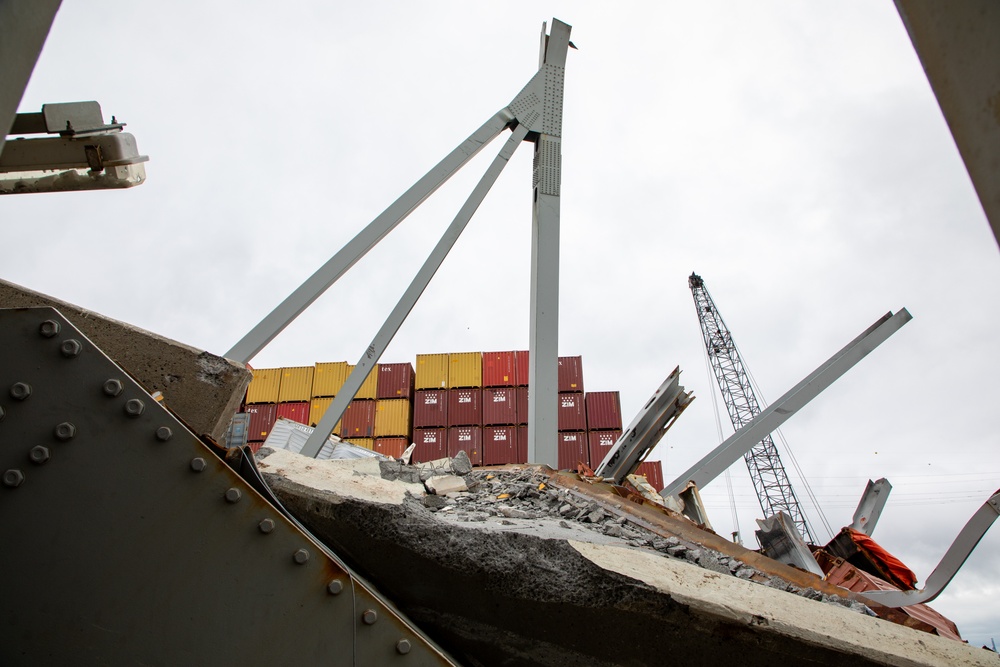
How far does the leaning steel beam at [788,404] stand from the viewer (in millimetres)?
6477

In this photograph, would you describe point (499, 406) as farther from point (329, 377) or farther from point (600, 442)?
point (329, 377)

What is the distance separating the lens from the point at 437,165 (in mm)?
6949

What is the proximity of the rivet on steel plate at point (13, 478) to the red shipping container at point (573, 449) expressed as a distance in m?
16.9

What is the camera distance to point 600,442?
17750mm

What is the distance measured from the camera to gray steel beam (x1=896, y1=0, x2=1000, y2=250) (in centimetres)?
71

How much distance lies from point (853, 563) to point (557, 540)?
517 cm

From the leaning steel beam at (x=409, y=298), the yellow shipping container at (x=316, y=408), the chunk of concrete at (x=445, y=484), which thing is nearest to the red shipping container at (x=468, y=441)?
the yellow shipping container at (x=316, y=408)

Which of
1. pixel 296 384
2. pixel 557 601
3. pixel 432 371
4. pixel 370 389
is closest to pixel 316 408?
pixel 296 384

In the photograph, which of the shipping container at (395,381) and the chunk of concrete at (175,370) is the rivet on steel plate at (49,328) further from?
the shipping container at (395,381)

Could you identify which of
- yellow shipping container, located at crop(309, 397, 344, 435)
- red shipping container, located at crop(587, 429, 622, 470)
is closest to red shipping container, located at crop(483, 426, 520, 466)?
red shipping container, located at crop(587, 429, 622, 470)

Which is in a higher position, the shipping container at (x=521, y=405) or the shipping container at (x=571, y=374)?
the shipping container at (x=571, y=374)

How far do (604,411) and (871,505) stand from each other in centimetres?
1125

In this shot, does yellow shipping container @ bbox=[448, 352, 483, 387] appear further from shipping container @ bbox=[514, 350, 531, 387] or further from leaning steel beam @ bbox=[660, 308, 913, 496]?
leaning steel beam @ bbox=[660, 308, 913, 496]

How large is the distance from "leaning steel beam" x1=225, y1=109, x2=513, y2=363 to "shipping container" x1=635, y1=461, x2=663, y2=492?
537 inches
